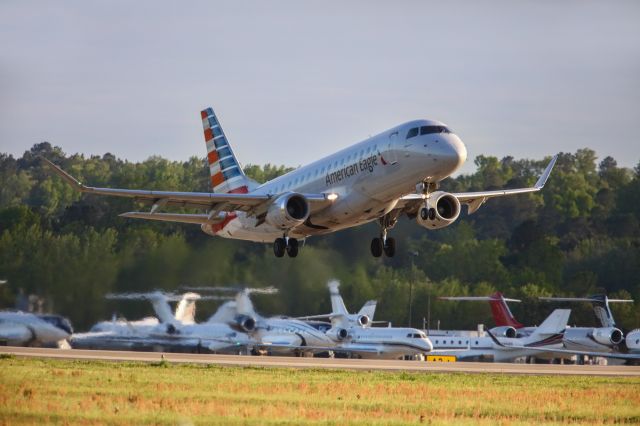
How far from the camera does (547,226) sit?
136 metres

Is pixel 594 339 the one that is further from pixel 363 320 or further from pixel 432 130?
pixel 432 130

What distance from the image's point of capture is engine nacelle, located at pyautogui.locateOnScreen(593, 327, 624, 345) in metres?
79.8

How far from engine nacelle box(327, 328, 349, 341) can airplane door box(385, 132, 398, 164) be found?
38.9 meters

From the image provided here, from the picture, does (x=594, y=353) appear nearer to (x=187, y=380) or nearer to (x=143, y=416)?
(x=187, y=380)

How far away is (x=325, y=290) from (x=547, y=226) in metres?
77.2

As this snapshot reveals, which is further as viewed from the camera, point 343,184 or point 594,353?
point 594,353

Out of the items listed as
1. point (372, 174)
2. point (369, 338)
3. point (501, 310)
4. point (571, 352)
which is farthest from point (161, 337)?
point (501, 310)

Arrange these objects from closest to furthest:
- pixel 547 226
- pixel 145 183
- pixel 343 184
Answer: pixel 343 184
pixel 145 183
pixel 547 226

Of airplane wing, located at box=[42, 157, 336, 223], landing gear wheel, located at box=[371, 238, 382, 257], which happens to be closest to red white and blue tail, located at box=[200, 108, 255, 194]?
airplane wing, located at box=[42, 157, 336, 223]

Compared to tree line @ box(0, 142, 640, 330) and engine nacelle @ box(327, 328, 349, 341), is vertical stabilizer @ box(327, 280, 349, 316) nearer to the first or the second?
tree line @ box(0, 142, 640, 330)

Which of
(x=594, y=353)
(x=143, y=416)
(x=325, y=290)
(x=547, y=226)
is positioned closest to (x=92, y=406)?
(x=143, y=416)

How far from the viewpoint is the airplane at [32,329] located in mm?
57225

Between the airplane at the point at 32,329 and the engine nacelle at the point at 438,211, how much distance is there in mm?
19407

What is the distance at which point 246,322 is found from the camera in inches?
2771
